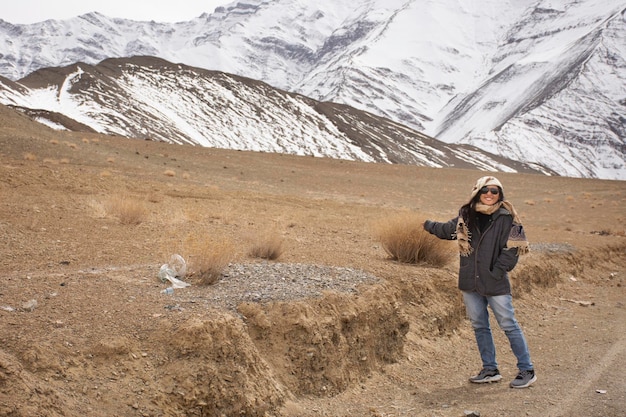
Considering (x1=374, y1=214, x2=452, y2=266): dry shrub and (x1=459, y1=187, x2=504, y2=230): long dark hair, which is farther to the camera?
(x1=374, y1=214, x2=452, y2=266): dry shrub

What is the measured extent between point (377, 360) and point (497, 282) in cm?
169

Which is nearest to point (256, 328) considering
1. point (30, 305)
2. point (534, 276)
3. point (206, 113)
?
point (30, 305)

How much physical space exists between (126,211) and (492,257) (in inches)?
286

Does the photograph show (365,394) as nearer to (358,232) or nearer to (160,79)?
(358,232)

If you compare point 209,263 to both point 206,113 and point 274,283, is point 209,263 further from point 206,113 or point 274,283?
point 206,113

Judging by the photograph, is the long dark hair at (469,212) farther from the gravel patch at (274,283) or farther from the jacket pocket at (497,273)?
the gravel patch at (274,283)

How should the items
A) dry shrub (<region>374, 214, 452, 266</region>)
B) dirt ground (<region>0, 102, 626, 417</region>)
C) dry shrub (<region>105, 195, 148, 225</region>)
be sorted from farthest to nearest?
1. dry shrub (<region>105, 195, 148, 225</region>)
2. dry shrub (<region>374, 214, 452, 266</region>)
3. dirt ground (<region>0, 102, 626, 417</region>)

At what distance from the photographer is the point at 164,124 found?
90.4m

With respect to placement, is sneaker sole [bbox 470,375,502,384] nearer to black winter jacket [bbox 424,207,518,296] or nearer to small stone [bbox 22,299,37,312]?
black winter jacket [bbox 424,207,518,296]

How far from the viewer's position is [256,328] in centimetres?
591

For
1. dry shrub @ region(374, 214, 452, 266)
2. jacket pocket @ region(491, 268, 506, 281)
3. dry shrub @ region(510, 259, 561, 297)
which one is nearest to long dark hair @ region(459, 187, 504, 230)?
jacket pocket @ region(491, 268, 506, 281)

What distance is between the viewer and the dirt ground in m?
4.82

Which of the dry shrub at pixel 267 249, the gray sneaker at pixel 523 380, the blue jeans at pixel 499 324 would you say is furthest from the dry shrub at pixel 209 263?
the gray sneaker at pixel 523 380

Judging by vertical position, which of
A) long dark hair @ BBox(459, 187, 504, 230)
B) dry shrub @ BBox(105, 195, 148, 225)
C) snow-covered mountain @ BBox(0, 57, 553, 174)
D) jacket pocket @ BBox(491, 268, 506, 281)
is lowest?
snow-covered mountain @ BBox(0, 57, 553, 174)
